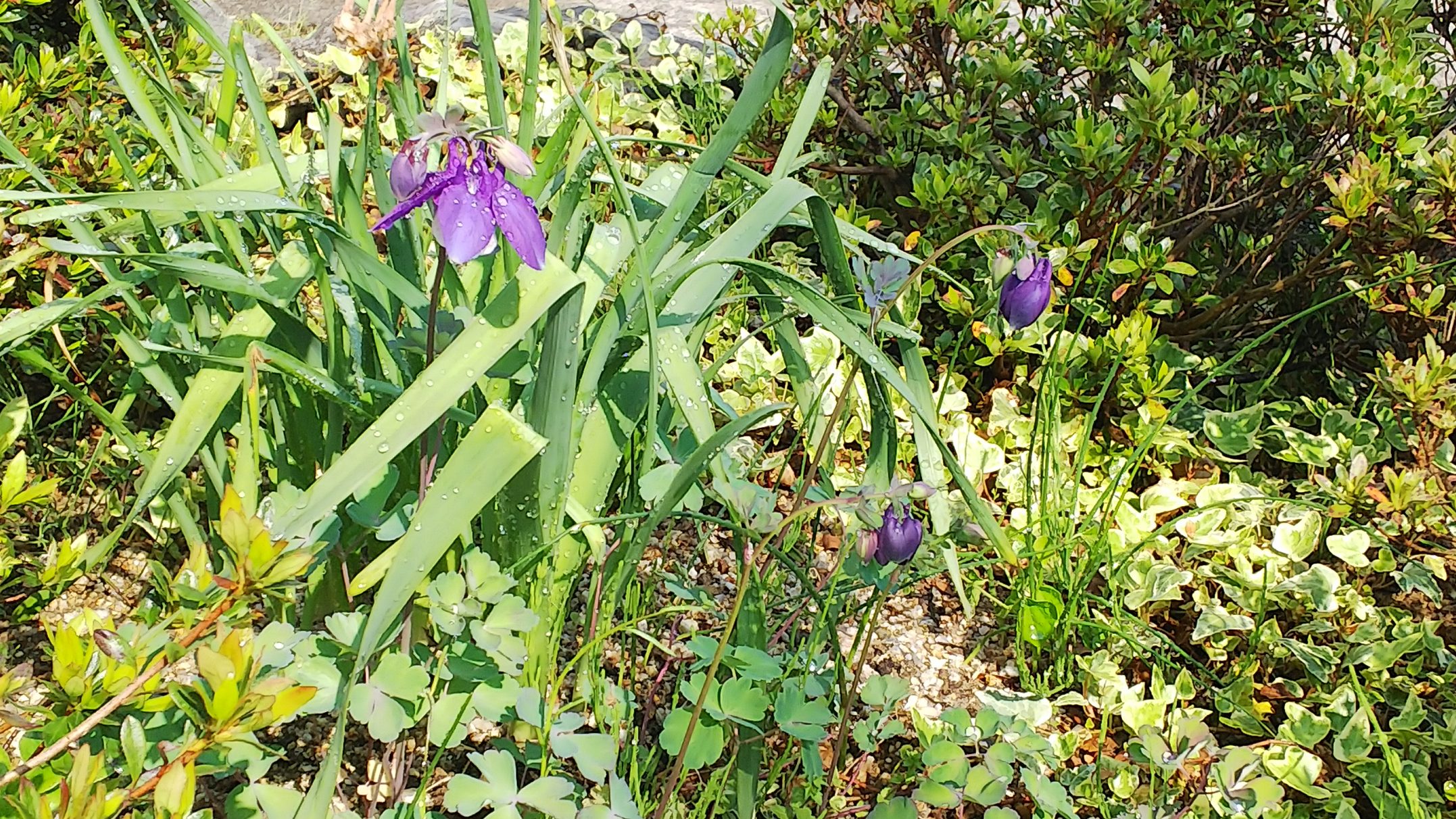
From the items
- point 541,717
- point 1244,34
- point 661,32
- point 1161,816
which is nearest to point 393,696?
point 541,717

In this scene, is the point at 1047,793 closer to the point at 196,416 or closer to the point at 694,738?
the point at 694,738

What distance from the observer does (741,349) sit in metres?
2.26

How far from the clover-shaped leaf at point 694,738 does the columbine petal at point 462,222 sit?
0.55 metres

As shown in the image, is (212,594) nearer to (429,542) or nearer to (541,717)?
(429,542)

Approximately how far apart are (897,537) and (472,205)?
53 cm

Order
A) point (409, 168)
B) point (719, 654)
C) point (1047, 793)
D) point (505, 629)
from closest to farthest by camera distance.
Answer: point (409, 168) < point (719, 654) < point (505, 629) < point (1047, 793)

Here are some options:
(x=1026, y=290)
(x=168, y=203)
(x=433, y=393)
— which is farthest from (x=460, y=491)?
(x=1026, y=290)

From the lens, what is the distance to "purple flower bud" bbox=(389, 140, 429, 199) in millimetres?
1020

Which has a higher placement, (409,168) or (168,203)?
(409,168)

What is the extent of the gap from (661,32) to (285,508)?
2.63m

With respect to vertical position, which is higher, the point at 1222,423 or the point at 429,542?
the point at 1222,423

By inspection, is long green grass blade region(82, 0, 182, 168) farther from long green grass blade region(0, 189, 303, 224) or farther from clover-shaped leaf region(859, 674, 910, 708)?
clover-shaped leaf region(859, 674, 910, 708)

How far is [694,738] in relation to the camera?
1267 mm

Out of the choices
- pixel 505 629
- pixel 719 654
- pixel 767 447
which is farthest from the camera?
pixel 767 447
